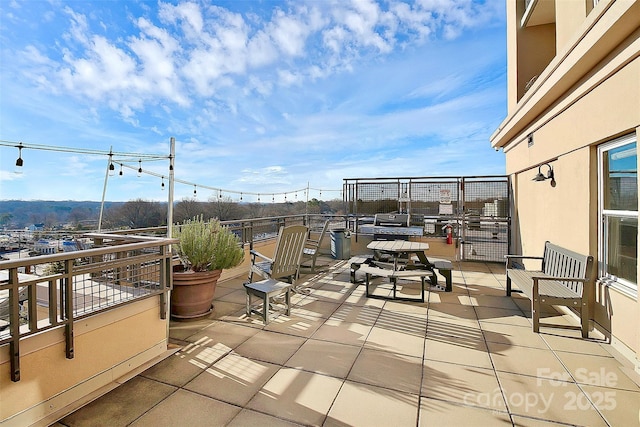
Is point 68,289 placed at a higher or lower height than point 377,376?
higher

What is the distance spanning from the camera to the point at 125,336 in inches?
86.7

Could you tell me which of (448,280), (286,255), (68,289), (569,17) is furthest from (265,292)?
(569,17)

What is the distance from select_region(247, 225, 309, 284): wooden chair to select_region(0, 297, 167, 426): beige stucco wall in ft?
4.10

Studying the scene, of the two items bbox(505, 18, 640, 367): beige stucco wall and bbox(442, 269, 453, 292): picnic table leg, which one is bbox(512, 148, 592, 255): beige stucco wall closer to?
bbox(505, 18, 640, 367): beige stucco wall

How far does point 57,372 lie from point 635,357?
13.0 ft

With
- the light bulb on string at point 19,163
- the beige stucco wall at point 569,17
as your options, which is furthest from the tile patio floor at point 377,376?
the beige stucco wall at point 569,17

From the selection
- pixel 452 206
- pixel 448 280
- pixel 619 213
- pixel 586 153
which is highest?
pixel 586 153

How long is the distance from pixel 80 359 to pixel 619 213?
4410mm

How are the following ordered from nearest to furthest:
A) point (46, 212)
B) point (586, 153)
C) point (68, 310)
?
1. point (68, 310)
2. point (586, 153)
3. point (46, 212)

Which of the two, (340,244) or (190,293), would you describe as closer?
(190,293)

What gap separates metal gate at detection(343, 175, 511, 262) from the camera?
6793 mm

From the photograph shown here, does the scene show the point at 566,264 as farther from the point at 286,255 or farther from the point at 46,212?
the point at 46,212

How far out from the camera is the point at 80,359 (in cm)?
189

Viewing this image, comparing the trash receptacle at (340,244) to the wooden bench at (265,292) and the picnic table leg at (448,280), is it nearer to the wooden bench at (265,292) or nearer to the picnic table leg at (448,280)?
the picnic table leg at (448,280)
